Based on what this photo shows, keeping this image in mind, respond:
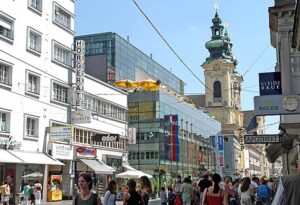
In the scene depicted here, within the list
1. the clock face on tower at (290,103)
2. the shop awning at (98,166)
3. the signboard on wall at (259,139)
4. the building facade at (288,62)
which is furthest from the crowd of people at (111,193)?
the shop awning at (98,166)

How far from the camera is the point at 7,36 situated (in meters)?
33.4

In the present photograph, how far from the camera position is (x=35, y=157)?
114 feet

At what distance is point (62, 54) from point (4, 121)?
1027 cm

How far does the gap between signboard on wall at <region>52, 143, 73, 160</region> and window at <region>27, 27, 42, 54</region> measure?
7386 millimetres

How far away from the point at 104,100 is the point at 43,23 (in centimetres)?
1285

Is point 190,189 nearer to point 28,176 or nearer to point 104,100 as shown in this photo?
point 28,176

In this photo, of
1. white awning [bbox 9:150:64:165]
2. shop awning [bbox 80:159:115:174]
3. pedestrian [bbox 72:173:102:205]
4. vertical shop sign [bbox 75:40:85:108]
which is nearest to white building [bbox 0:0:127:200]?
white awning [bbox 9:150:64:165]

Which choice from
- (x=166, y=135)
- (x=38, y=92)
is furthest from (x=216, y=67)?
(x=38, y=92)

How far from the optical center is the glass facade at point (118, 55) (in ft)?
286

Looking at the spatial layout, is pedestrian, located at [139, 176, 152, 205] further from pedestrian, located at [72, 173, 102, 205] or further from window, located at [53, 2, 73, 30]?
window, located at [53, 2, 73, 30]

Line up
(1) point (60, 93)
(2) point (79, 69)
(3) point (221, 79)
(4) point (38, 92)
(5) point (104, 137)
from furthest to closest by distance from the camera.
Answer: (3) point (221, 79), (5) point (104, 137), (2) point (79, 69), (1) point (60, 93), (4) point (38, 92)

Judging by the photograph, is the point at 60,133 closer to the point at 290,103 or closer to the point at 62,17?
the point at 62,17

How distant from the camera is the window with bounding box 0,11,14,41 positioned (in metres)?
32.8

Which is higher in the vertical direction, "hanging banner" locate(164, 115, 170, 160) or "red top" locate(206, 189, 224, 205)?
"hanging banner" locate(164, 115, 170, 160)
